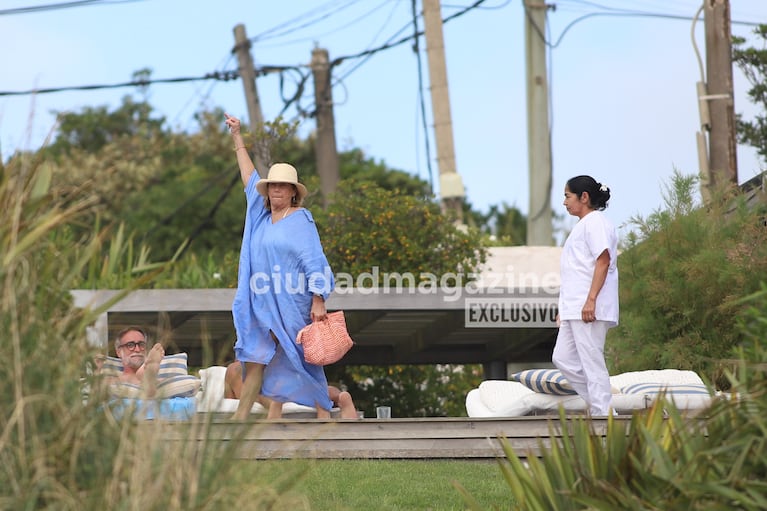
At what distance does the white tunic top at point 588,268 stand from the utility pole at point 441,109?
12.9 meters

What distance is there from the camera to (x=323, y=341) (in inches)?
336

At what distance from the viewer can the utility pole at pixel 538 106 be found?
18156mm

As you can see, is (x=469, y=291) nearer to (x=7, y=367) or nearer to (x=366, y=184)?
(x=366, y=184)

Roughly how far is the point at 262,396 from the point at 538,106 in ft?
33.6

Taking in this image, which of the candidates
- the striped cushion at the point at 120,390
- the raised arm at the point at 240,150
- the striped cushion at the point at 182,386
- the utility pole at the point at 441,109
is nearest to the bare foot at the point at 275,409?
the striped cushion at the point at 182,386

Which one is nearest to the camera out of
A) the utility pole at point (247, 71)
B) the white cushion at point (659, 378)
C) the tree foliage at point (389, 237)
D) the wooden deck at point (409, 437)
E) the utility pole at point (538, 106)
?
the wooden deck at point (409, 437)

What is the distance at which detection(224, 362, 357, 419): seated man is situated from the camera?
896 centimetres

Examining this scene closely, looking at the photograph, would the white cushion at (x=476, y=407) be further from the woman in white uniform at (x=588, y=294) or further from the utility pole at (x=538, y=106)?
the utility pole at (x=538, y=106)

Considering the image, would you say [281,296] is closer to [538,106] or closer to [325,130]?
[538,106]

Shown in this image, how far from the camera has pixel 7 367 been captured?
12.3 ft

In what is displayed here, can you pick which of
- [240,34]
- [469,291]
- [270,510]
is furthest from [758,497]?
[240,34]

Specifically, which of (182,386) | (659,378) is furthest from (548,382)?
(182,386)

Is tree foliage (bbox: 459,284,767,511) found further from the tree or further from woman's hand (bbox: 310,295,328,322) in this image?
the tree

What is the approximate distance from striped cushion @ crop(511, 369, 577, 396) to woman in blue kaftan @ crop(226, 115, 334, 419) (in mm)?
1403
